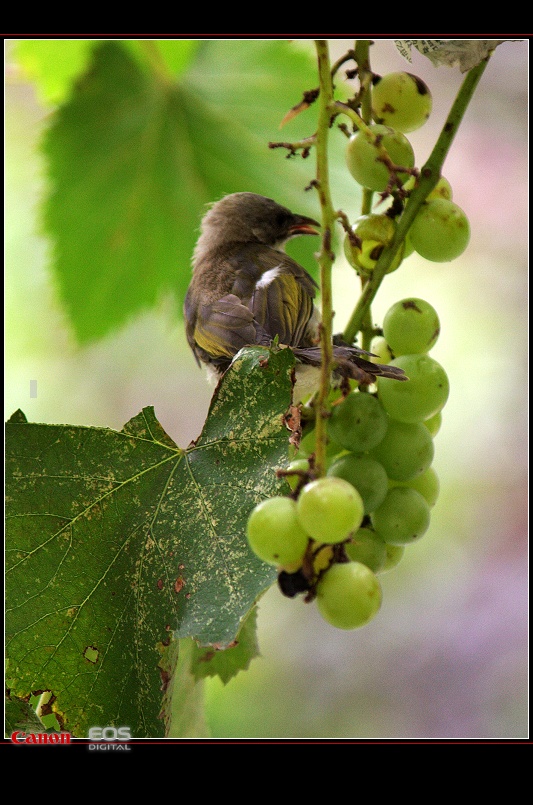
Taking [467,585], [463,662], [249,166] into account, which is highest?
[249,166]

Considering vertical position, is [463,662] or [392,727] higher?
[463,662]

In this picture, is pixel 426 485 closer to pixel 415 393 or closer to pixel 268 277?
pixel 415 393

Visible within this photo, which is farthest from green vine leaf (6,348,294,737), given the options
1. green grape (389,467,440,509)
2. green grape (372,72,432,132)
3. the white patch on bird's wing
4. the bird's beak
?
the bird's beak

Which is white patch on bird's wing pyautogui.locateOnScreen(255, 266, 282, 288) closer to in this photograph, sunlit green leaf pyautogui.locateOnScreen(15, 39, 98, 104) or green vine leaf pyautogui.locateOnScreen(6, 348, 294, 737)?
sunlit green leaf pyautogui.locateOnScreen(15, 39, 98, 104)

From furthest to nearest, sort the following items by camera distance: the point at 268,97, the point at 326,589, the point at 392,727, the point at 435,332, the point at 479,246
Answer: the point at 479,246 → the point at 392,727 → the point at 268,97 → the point at 435,332 → the point at 326,589

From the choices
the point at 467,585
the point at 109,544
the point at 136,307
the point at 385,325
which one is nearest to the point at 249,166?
the point at 136,307

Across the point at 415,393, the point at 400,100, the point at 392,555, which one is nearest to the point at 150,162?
the point at 400,100

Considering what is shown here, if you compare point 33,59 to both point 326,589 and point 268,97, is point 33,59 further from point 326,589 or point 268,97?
point 326,589
